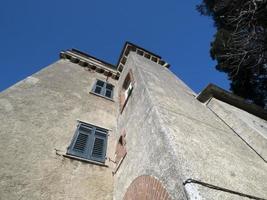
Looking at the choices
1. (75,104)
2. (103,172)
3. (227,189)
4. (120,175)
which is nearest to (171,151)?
(227,189)

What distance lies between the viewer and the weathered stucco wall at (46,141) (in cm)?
462

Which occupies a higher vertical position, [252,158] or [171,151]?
[252,158]

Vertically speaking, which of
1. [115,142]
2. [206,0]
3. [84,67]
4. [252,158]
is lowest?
[252,158]

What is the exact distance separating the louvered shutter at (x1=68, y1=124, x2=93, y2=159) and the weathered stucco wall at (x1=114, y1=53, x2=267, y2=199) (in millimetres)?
1237

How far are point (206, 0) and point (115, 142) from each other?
8616mm

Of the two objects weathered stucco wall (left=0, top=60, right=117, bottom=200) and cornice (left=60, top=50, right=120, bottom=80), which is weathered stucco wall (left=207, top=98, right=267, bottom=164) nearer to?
weathered stucco wall (left=0, top=60, right=117, bottom=200)

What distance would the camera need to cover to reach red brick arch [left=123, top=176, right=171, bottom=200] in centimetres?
312

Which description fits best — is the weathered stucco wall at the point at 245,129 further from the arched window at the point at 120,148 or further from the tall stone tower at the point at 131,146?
the arched window at the point at 120,148

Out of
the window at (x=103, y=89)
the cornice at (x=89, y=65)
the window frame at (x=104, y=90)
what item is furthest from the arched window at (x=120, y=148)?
the cornice at (x=89, y=65)

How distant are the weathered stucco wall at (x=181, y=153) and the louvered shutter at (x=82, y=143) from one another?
1.24 m

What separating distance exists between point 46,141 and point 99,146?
158 centimetres

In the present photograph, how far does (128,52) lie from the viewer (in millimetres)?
11273

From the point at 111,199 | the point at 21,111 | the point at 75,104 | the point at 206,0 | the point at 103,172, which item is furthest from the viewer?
the point at 206,0

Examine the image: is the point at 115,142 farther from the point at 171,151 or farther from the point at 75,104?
the point at 171,151
